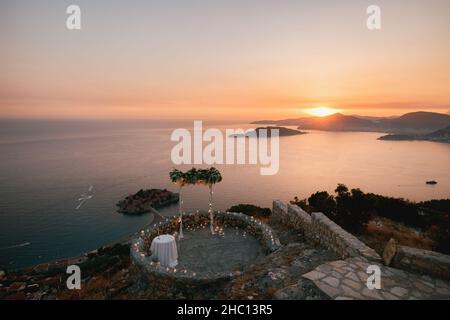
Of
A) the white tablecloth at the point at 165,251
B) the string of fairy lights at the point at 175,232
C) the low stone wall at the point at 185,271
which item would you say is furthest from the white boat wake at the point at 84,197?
the white tablecloth at the point at 165,251

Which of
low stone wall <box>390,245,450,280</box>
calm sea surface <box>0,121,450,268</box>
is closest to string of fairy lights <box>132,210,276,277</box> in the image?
low stone wall <box>390,245,450,280</box>

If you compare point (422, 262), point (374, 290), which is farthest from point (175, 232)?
point (422, 262)

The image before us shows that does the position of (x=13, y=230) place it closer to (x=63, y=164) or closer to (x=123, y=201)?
(x=123, y=201)

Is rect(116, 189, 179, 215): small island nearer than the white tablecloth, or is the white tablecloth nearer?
the white tablecloth

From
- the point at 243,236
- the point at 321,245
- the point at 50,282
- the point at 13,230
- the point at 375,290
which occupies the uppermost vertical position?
the point at 375,290

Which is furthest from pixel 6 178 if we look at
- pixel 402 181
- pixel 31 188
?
pixel 402 181

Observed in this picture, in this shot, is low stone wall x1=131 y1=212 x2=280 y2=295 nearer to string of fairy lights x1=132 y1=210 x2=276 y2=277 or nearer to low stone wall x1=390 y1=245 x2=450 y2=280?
string of fairy lights x1=132 y1=210 x2=276 y2=277
